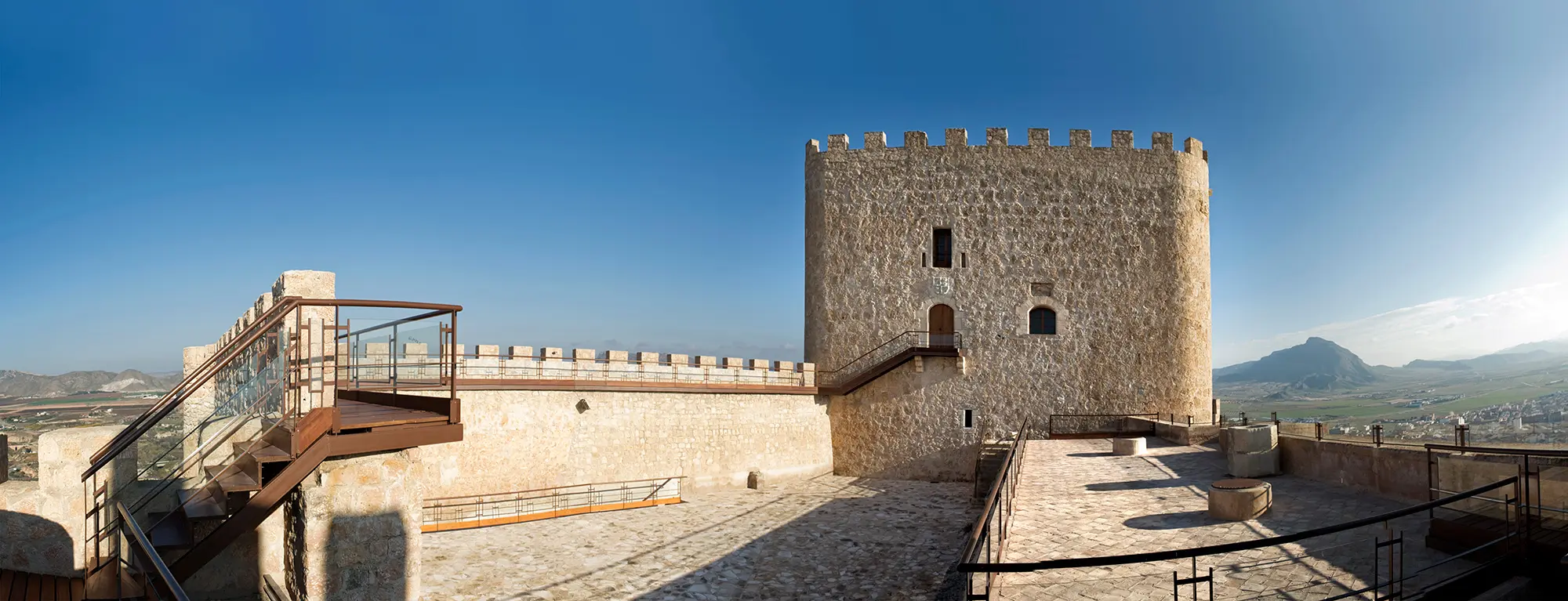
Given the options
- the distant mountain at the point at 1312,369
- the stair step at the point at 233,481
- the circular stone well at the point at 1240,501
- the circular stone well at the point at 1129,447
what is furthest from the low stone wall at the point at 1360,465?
the distant mountain at the point at 1312,369

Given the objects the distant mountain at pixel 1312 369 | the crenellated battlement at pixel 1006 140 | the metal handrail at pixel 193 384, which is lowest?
the distant mountain at pixel 1312 369

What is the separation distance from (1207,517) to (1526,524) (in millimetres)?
2752

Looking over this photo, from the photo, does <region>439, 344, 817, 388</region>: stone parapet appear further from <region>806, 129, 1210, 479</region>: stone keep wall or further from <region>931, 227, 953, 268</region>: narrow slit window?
<region>931, 227, 953, 268</region>: narrow slit window

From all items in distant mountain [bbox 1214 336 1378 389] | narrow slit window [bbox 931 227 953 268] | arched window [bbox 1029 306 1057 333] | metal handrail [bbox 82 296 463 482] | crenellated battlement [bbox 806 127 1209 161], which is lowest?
distant mountain [bbox 1214 336 1378 389]

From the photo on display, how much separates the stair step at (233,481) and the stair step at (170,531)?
0.35 metres

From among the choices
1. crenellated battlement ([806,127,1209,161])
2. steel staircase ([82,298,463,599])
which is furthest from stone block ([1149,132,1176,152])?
steel staircase ([82,298,463,599])

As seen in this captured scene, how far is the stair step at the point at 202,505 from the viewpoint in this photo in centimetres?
531

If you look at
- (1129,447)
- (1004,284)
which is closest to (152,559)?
(1129,447)

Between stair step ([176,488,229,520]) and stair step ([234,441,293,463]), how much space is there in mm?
361

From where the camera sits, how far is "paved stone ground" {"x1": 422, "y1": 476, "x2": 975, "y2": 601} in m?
10.0

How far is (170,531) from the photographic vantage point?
17.8 ft

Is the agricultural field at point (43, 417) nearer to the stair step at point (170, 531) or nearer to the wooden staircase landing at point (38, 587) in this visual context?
the wooden staircase landing at point (38, 587)

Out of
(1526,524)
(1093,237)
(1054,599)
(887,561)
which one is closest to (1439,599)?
(1526,524)

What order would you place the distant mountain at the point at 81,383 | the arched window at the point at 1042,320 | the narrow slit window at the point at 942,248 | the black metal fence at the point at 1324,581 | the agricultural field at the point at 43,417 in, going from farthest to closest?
the distant mountain at the point at 81,383 < the narrow slit window at the point at 942,248 < the arched window at the point at 1042,320 < the agricultural field at the point at 43,417 < the black metal fence at the point at 1324,581
